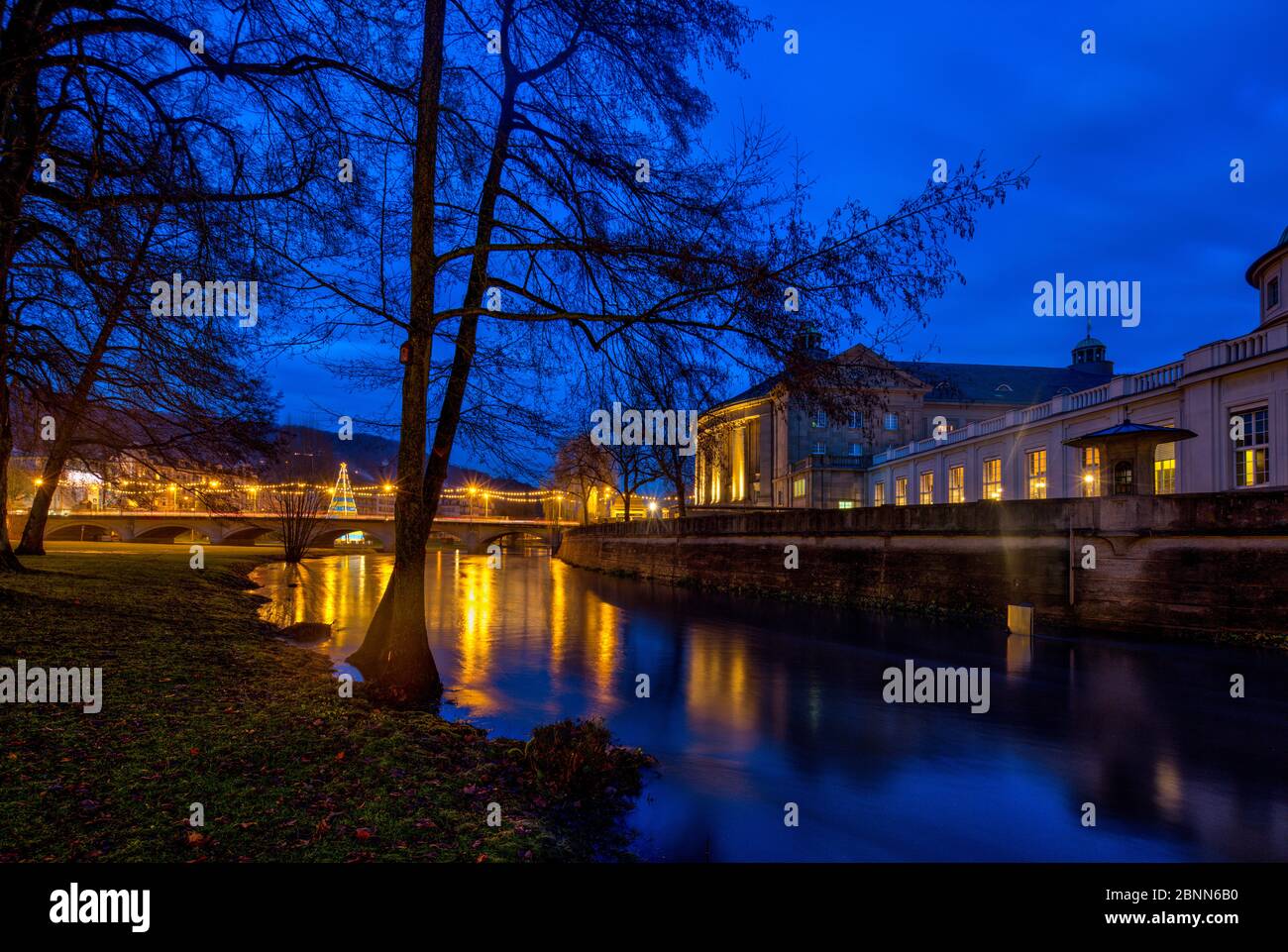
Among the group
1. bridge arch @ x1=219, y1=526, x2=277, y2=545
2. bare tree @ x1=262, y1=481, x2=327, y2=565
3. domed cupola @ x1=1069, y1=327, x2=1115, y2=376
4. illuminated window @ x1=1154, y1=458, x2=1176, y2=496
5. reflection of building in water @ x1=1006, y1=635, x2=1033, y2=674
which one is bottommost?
reflection of building in water @ x1=1006, y1=635, x2=1033, y2=674

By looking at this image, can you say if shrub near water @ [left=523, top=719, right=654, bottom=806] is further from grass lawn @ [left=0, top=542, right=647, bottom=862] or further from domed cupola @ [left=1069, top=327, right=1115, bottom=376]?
domed cupola @ [left=1069, top=327, right=1115, bottom=376]

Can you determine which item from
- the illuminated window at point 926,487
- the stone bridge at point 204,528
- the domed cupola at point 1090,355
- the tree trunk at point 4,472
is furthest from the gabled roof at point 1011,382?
the tree trunk at point 4,472

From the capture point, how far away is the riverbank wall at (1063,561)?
57.5 ft

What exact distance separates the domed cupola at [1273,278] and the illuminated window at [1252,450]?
41.4 ft

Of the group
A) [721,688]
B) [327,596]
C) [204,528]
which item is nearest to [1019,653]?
[721,688]

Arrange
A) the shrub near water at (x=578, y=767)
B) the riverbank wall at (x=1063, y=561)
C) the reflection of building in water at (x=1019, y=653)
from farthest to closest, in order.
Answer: the riverbank wall at (x=1063, y=561)
the reflection of building in water at (x=1019, y=653)
the shrub near water at (x=578, y=767)

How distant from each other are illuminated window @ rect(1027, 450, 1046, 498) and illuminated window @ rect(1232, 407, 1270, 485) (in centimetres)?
1168

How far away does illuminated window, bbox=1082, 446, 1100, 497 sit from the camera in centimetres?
3278

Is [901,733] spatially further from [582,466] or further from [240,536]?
[240,536]

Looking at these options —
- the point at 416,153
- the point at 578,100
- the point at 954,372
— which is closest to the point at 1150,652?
the point at 578,100

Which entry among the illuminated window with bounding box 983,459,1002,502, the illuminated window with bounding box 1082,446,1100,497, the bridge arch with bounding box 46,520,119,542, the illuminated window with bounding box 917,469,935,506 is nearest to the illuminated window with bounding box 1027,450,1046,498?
the illuminated window with bounding box 983,459,1002,502

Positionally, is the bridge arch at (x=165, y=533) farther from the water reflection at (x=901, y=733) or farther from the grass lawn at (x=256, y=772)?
the grass lawn at (x=256, y=772)

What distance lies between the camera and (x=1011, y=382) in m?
71.3

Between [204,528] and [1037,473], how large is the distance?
74.5 metres
